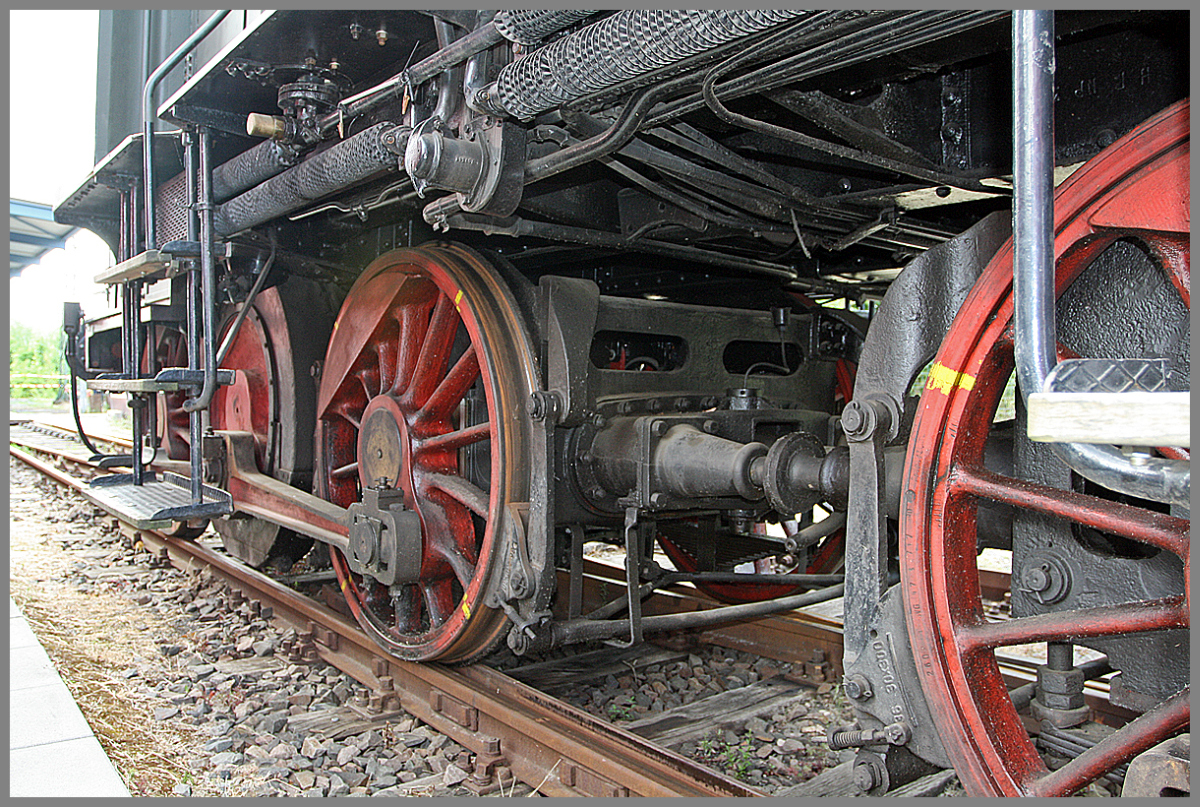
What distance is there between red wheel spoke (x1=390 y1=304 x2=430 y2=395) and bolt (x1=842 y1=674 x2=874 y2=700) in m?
2.66

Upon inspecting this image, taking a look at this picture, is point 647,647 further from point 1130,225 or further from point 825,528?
point 1130,225

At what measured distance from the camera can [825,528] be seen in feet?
11.5

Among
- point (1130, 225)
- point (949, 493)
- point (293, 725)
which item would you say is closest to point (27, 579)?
point (293, 725)

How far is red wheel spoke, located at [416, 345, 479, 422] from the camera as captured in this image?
395cm

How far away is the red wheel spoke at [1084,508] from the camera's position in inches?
65.1

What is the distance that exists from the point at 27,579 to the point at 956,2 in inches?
260

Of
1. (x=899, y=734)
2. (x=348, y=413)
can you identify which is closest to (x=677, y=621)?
(x=899, y=734)

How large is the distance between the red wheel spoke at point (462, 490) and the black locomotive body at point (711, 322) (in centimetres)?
2

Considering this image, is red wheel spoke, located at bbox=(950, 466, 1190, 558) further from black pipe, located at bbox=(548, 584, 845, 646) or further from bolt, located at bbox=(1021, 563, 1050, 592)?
black pipe, located at bbox=(548, 584, 845, 646)

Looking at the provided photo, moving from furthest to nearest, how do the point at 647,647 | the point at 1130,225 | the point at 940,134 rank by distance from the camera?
the point at 647,647
the point at 940,134
the point at 1130,225

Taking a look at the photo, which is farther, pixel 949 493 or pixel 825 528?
pixel 825 528

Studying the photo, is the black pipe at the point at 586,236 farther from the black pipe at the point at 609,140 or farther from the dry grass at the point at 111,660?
the dry grass at the point at 111,660

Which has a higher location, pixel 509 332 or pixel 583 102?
pixel 583 102

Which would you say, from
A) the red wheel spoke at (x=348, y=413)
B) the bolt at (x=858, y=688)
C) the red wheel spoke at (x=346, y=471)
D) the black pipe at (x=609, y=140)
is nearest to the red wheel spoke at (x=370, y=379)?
the red wheel spoke at (x=348, y=413)
